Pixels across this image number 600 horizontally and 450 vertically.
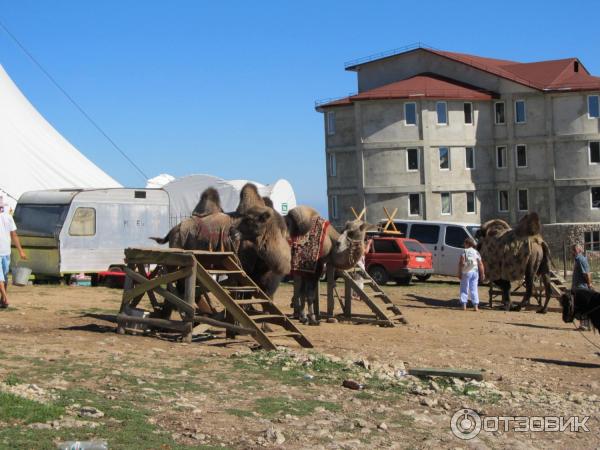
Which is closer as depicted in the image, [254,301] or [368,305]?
[254,301]

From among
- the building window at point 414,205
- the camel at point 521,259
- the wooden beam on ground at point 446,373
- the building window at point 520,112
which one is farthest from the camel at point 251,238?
the building window at point 520,112

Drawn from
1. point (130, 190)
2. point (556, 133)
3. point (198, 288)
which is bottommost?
point (198, 288)

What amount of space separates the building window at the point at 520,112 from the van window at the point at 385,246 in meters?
31.5

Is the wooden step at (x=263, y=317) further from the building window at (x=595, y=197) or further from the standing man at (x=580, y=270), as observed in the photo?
the building window at (x=595, y=197)

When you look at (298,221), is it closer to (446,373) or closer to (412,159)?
(446,373)

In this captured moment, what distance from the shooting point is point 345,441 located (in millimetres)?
8359

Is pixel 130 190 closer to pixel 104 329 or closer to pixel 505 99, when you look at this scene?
pixel 104 329

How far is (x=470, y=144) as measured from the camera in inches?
2336

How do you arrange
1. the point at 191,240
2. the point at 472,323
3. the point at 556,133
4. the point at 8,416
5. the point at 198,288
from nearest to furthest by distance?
the point at 8,416 < the point at 198,288 < the point at 191,240 < the point at 472,323 < the point at 556,133

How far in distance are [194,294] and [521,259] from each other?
36.8 feet

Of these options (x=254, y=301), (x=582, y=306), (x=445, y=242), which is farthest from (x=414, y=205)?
(x=254, y=301)

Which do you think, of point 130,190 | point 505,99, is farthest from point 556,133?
point 130,190

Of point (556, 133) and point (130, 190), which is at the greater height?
point (556, 133)

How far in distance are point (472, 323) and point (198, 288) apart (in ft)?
22.5
